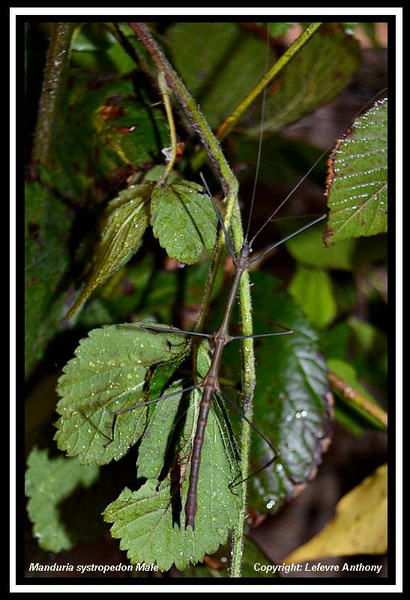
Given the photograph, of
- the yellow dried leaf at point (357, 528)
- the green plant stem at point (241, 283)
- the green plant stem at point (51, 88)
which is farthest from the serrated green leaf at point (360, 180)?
the yellow dried leaf at point (357, 528)

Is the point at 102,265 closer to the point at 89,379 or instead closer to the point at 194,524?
the point at 89,379

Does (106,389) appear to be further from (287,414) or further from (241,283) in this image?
(287,414)

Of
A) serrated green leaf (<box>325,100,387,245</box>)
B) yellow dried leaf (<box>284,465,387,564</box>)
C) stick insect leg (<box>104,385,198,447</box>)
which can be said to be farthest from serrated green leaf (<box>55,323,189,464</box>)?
yellow dried leaf (<box>284,465,387,564</box>)

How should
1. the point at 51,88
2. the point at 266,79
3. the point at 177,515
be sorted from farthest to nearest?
the point at 51,88 → the point at 266,79 → the point at 177,515

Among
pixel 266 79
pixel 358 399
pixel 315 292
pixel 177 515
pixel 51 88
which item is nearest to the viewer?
pixel 177 515

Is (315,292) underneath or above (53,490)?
underneath

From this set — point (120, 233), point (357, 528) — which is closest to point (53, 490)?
point (120, 233)

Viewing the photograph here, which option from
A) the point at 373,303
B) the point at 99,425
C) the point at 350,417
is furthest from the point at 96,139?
the point at 373,303
